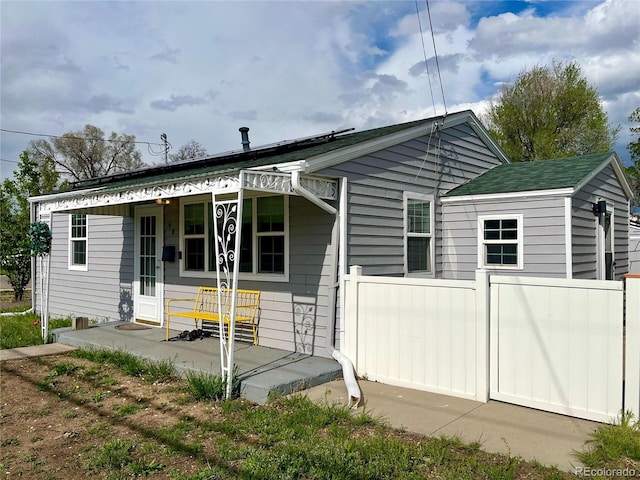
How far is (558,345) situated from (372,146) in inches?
145

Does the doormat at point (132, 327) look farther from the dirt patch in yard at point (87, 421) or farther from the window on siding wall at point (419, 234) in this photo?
the window on siding wall at point (419, 234)

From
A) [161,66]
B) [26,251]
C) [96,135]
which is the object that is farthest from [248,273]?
[96,135]

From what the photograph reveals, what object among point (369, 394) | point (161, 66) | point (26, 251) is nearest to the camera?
point (369, 394)

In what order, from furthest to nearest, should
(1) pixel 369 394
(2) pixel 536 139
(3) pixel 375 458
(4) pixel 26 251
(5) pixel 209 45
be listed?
(2) pixel 536 139 < (4) pixel 26 251 < (5) pixel 209 45 < (1) pixel 369 394 < (3) pixel 375 458

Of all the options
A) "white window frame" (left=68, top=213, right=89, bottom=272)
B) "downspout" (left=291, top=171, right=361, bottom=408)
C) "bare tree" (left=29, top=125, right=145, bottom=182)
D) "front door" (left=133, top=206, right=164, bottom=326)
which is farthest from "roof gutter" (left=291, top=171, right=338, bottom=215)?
"bare tree" (left=29, top=125, right=145, bottom=182)

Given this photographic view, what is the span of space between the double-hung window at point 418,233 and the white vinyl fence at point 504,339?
2049 mm

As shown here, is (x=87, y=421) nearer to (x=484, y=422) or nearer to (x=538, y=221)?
(x=484, y=422)

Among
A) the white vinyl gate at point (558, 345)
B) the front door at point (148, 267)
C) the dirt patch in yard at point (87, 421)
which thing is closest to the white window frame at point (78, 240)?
the front door at point (148, 267)

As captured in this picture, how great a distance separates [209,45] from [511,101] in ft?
57.1

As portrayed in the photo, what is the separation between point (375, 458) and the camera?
350cm

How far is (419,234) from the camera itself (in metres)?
A: 7.89

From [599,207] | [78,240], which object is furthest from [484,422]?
[78,240]

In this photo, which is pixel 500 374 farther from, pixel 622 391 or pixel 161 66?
pixel 161 66

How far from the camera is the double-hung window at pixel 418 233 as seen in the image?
25.1 ft
